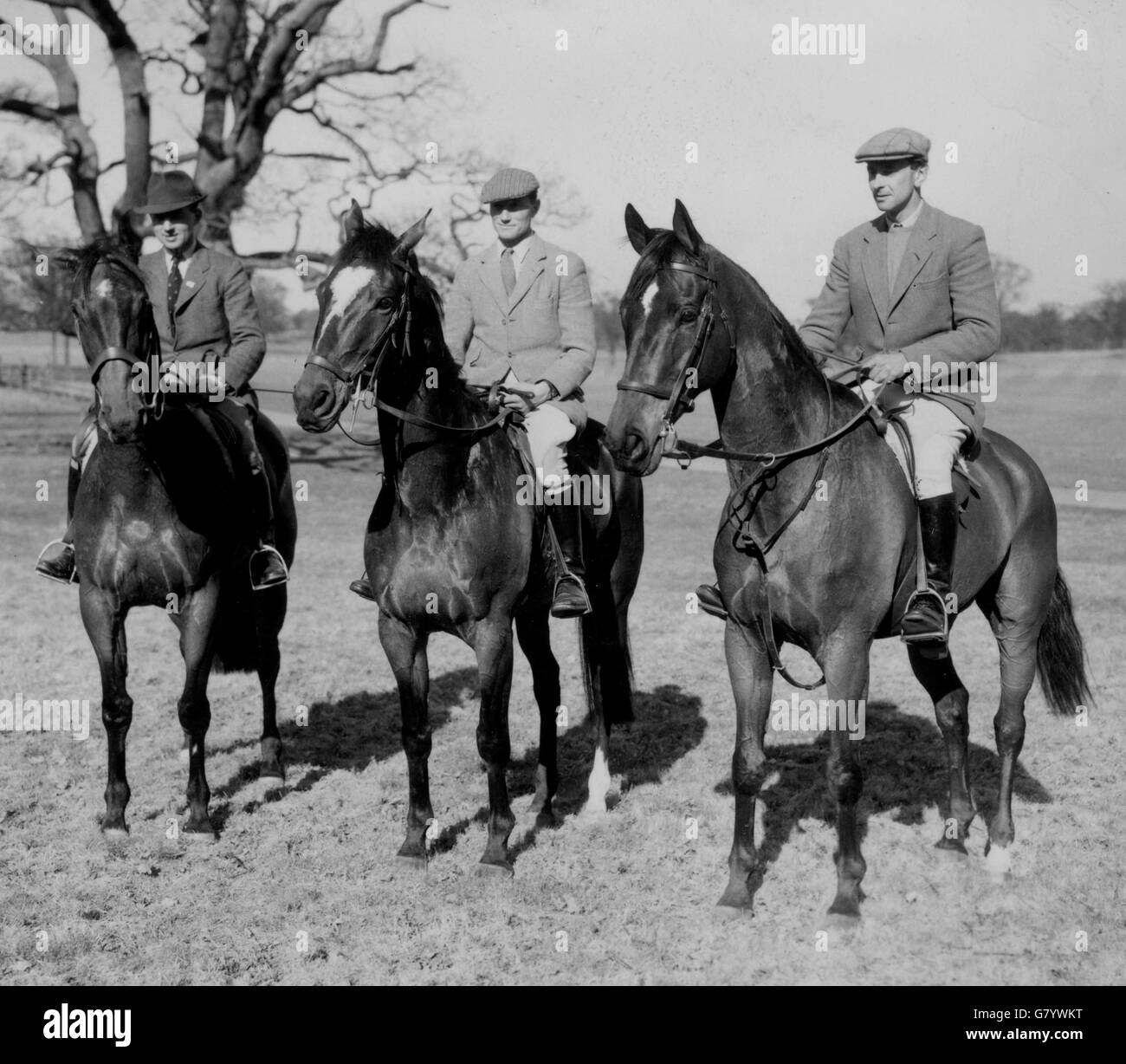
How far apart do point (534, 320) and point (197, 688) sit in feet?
9.49

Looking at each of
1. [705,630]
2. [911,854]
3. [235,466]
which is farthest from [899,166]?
[705,630]

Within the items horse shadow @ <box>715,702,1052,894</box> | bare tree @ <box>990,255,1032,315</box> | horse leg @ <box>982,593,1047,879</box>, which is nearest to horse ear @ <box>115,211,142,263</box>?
horse shadow @ <box>715,702,1052,894</box>

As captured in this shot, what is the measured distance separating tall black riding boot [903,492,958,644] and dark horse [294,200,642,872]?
203 centimetres

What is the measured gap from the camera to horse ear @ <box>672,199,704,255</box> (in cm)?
530

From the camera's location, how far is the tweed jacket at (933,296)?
6230 millimetres

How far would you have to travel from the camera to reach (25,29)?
24.7m

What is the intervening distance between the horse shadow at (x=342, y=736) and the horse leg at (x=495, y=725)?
178cm

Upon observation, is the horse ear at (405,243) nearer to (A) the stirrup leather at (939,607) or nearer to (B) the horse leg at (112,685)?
(B) the horse leg at (112,685)

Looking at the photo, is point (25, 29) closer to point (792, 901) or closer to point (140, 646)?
point (140, 646)

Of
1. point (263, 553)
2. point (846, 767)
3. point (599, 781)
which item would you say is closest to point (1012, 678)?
point (846, 767)

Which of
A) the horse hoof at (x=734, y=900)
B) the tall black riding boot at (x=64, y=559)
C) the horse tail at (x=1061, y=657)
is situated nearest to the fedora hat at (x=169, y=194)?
the tall black riding boot at (x=64, y=559)

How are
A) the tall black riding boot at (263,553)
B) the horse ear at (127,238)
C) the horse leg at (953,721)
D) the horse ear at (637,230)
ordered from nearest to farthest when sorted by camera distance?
the horse ear at (637,230) → the horse ear at (127,238) → the horse leg at (953,721) → the tall black riding boot at (263,553)

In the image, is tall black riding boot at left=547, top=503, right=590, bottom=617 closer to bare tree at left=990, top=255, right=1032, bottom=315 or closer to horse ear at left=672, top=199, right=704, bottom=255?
horse ear at left=672, top=199, right=704, bottom=255

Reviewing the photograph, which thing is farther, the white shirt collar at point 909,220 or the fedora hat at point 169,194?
the fedora hat at point 169,194
